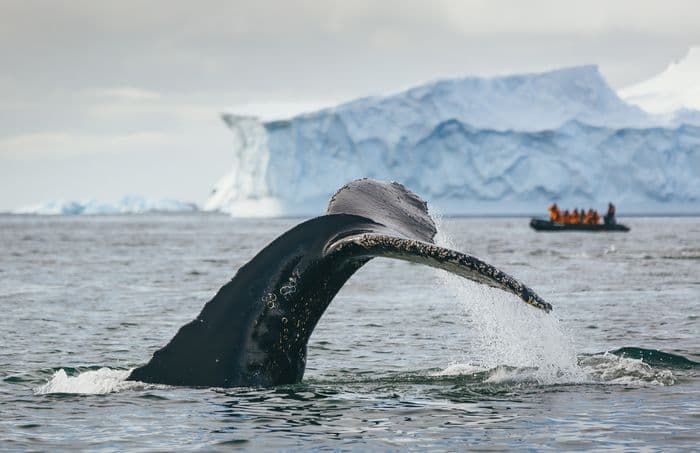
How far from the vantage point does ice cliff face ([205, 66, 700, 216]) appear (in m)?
73.3

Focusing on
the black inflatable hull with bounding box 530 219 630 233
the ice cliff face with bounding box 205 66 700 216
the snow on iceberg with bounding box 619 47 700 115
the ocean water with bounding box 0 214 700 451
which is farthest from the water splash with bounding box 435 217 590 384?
the snow on iceberg with bounding box 619 47 700 115

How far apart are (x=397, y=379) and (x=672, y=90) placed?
91.8m

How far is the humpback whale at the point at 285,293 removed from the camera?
22.1 ft

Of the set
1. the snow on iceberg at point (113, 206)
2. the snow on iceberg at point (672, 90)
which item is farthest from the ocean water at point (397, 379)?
the snow on iceberg at point (113, 206)

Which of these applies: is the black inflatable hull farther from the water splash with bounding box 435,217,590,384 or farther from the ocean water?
the water splash with bounding box 435,217,590,384

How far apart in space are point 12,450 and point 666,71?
10343 centimetres

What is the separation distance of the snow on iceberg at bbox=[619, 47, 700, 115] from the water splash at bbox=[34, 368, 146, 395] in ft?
253

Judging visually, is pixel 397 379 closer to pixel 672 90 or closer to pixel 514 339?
pixel 514 339

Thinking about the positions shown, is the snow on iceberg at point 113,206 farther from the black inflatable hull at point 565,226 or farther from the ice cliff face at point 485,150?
the black inflatable hull at point 565,226

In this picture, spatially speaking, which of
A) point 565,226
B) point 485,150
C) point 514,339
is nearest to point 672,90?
point 485,150

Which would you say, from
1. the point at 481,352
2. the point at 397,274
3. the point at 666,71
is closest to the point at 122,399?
the point at 481,352

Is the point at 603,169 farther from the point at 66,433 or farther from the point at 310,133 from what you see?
the point at 66,433

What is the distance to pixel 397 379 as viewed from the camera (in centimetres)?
949

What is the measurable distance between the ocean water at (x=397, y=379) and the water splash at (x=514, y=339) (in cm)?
4
